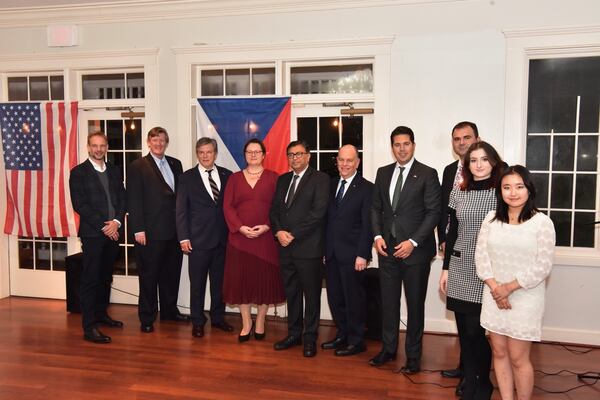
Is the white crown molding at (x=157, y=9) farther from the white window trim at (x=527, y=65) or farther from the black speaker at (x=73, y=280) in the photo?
the black speaker at (x=73, y=280)

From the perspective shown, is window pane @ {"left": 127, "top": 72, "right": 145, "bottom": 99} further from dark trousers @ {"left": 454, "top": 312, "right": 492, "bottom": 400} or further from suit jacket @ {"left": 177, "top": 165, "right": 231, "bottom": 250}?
dark trousers @ {"left": 454, "top": 312, "right": 492, "bottom": 400}

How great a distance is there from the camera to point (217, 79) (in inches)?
193

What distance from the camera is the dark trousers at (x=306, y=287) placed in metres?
3.72

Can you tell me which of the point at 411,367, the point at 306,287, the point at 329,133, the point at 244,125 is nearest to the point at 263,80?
the point at 244,125

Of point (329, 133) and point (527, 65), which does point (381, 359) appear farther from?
point (527, 65)

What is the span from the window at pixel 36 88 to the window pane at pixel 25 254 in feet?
5.17

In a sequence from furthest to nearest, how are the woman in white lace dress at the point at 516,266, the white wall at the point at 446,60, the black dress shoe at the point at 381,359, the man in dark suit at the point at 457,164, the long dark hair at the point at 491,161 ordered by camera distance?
the white wall at the point at 446,60 < the black dress shoe at the point at 381,359 < the man in dark suit at the point at 457,164 < the long dark hair at the point at 491,161 < the woman in white lace dress at the point at 516,266

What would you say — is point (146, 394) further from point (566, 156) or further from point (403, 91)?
point (566, 156)

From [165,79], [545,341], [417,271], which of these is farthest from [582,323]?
[165,79]

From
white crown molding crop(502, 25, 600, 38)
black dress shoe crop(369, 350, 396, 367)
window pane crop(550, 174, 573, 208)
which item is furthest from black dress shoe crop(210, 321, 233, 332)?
white crown molding crop(502, 25, 600, 38)

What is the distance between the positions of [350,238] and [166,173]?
5.86 ft

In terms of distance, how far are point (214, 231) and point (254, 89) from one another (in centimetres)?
151

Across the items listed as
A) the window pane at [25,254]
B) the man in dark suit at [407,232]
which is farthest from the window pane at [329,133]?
the window pane at [25,254]

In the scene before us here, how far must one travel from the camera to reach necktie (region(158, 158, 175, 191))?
14.4 ft
